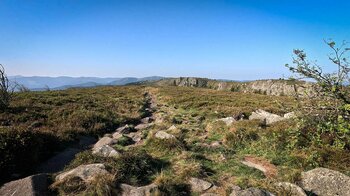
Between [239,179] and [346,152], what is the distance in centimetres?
412

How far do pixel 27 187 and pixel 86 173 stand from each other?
1.48m

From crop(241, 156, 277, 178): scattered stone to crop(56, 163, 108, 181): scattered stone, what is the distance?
4820mm

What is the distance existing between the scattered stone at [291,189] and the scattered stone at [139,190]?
320 cm

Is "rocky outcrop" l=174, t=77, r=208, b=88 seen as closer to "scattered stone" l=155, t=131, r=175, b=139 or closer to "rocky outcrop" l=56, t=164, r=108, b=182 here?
"scattered stone" l=155, t=131, r=175, b=139

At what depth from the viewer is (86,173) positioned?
7.66m

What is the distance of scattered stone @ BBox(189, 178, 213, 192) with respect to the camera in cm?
729

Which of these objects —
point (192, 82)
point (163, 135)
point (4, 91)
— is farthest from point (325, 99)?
point (192, 82)

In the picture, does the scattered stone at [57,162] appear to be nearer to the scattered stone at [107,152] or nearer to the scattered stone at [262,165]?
the scattered stone at [107,152]

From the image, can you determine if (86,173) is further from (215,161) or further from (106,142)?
(106,142)

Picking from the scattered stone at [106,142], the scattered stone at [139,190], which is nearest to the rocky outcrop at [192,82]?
the scattered stone at [106,142]

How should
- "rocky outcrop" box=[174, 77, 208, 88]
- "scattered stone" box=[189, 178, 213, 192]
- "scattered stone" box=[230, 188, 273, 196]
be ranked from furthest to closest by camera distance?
"rocky outcrop" box=[174, 77, 208, 88], "scattered stone" box=[189, 178, 213, 192], "scattered stone" box=[230, 188, 273, 196]

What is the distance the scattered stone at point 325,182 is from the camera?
22.5 feet

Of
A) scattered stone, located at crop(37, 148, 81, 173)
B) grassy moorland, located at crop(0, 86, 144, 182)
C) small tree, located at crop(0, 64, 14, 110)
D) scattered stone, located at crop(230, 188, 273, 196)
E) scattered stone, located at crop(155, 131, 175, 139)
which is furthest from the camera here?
small tree, located at crop(0, 64, 14, 110)

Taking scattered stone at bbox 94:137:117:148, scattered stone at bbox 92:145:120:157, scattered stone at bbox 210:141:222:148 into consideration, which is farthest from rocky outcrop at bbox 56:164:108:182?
scattered stone at bbox 210:141:222:148
